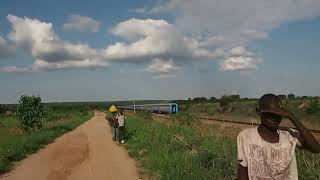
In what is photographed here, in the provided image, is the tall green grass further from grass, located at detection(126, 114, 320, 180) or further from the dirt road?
the dirt road

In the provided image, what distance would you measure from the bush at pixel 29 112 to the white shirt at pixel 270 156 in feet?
107

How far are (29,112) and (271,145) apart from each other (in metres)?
33.1

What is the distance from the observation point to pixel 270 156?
168 inches

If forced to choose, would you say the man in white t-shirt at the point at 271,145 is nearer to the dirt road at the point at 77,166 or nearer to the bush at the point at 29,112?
the dirt road at the point at 77,166

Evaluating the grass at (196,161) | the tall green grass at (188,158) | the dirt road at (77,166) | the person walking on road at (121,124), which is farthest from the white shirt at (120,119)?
the grass at (196,161)

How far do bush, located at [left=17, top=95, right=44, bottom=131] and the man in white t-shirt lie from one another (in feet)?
108

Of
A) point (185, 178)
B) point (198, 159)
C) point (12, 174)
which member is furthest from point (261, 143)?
point (12, 174)

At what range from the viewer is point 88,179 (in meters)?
12.9

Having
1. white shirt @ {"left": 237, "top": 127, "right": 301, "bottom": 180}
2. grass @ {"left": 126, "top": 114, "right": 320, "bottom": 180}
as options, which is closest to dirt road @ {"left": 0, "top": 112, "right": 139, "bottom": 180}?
grass @ {"left": 126, "top": 114, "right": 320, "bottom": 180}

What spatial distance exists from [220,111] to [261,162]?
70.0 metres

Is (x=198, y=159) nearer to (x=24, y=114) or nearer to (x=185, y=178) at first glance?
(x=185, y=178)

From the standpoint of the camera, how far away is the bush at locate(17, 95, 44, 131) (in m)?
35.7

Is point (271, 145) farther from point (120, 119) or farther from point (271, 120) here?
point (120, 119)

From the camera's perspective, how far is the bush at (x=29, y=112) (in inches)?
1405
